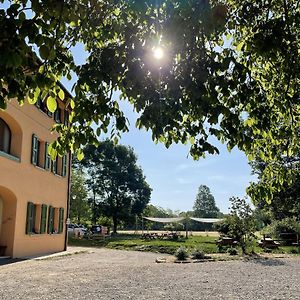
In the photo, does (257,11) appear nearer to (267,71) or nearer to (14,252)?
(267,71)

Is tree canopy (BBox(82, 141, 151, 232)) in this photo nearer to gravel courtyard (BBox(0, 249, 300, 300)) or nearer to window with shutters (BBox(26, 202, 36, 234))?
window with shutters (BBox(26, 202, 36, 234))

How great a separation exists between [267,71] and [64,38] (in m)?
2.51

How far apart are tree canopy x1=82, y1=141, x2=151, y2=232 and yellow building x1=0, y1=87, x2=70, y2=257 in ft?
116

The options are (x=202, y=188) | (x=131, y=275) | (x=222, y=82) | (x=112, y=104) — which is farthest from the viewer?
(x=202, y=188)

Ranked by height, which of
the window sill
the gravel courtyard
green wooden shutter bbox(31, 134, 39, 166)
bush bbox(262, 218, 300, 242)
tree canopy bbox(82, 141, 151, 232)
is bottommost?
the gravel courtyard

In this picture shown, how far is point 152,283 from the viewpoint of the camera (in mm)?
10570

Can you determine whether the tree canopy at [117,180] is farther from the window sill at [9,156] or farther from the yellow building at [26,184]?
the window sill at [9,156]

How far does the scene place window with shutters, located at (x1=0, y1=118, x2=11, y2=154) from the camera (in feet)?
55.6

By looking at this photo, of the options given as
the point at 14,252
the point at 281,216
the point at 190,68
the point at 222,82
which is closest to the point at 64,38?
the point at 190,68

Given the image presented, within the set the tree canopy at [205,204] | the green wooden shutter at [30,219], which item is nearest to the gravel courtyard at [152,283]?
the green wooden shutter at [30,219]

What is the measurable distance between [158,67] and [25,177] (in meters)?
15.0

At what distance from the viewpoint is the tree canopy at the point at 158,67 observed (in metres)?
3.51

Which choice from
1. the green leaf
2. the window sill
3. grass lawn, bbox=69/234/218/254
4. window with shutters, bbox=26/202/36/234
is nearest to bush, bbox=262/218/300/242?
grass lawn, bbox=69/234/218/254

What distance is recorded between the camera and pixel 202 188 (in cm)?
12181
